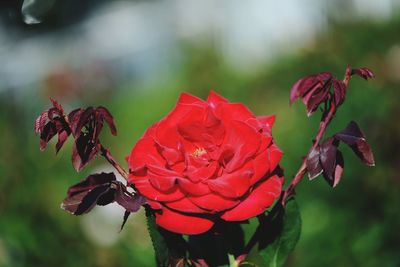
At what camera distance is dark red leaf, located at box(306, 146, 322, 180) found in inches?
23.6

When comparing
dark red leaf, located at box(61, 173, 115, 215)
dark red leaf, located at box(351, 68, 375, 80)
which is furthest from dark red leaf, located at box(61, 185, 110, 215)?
dark red leaf, located at box(351, 68, 375, 80)

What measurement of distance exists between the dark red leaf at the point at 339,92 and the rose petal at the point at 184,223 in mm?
142

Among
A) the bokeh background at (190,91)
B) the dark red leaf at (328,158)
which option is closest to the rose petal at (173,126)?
the dark red leaf at (328,158)

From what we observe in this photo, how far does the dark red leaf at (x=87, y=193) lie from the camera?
22.7 inches

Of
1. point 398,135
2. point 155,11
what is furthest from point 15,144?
point 155,11

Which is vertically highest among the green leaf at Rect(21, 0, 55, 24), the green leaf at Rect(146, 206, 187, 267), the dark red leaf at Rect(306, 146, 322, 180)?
the green leaf at Rect(21, 0, 55, 24)

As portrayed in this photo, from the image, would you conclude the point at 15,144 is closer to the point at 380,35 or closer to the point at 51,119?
the point at 51,119

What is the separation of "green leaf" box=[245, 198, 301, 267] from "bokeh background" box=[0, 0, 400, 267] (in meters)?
0.47

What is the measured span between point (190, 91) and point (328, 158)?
2952 mm

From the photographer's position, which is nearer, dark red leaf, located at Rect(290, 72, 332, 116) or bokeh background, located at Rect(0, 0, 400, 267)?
dark red leaf, located at Rect(290, 72, 332, 116)

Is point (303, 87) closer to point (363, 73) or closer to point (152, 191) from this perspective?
point (363, 73)

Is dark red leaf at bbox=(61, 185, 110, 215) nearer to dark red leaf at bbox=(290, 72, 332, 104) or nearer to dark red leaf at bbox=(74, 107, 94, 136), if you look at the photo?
dark red leaf at bbox=(74, 107, 94, 136)

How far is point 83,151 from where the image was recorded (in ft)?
1.94

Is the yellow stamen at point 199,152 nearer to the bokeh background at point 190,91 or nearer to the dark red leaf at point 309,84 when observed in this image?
the dark red leaf at point 309,84
